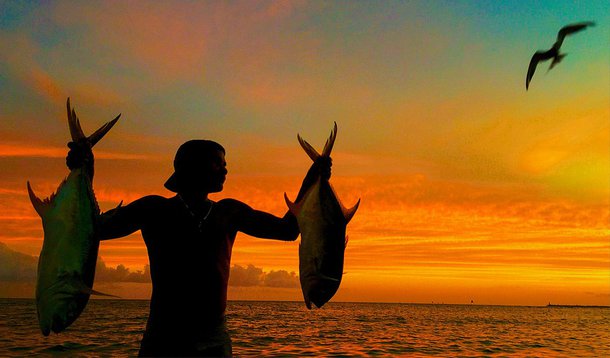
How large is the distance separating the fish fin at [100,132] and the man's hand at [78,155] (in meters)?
0.07

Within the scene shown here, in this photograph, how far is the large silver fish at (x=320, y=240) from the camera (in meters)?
3.86

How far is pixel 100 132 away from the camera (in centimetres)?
389

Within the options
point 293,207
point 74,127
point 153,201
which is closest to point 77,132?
point 74,127

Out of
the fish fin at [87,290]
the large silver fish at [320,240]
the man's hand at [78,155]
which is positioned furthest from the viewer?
the large silver fish at [320,240]

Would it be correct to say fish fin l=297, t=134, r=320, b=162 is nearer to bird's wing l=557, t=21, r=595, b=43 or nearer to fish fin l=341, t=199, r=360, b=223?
fish fin l=341, t=199, r=360, b=223

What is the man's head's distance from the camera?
12.9 feet

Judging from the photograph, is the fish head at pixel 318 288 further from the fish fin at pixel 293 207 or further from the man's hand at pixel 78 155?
the man's hand at pixel 78 155

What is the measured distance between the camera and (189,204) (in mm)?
3977

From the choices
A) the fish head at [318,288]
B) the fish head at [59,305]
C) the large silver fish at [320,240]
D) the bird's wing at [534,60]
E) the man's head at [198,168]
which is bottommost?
the fish head at [59,305]

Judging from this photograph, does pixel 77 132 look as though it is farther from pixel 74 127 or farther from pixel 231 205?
pixel 231 205

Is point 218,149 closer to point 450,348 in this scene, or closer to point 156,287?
point 156,287

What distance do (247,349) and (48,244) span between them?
71.6 feet

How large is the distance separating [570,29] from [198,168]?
3907 mm

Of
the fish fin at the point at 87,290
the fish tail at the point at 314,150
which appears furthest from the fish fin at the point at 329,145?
the fish fin at the point at 87,290
